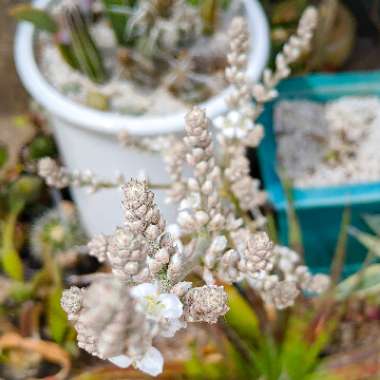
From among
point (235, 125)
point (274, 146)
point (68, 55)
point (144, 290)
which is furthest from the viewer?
point (274, 146)

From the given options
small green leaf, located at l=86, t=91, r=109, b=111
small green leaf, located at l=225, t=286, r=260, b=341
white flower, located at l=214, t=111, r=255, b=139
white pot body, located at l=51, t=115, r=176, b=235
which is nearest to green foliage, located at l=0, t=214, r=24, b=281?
white pot body, located at l=51, t=115, r=176, b=235

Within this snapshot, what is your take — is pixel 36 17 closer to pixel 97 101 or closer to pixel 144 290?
pixel 97 101

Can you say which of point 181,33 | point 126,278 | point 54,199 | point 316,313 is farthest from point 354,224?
point 126,278

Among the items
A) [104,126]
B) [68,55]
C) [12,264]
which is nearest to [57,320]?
[12,264]

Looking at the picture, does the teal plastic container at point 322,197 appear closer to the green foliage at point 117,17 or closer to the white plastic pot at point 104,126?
the white plastic pot at point 104,126

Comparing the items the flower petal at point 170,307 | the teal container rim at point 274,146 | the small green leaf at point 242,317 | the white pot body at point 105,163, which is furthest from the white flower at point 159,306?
the teal container rim at point 274,146

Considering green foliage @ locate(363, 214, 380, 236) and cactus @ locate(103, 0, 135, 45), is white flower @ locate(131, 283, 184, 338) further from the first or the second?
cactus @ locate(103, 0, 135, 45)
